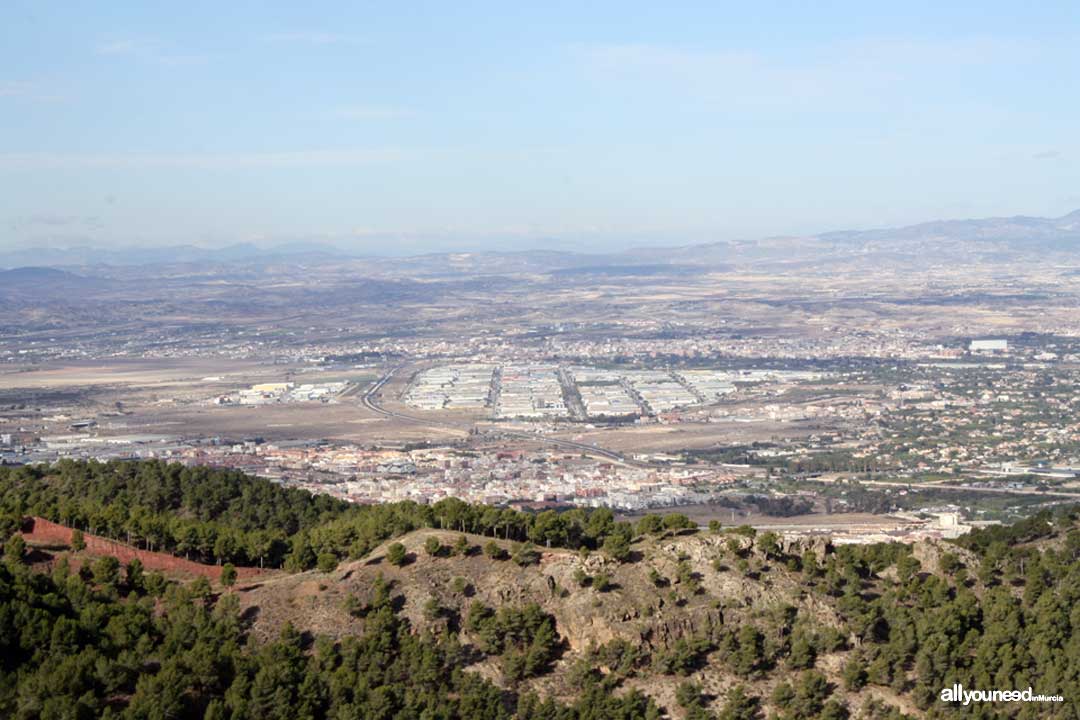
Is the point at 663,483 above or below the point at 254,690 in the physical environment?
below

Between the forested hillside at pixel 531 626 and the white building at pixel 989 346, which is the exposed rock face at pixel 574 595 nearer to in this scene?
the forested hillside at pixel 531 626

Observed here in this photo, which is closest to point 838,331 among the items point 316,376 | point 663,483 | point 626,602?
point 316,376

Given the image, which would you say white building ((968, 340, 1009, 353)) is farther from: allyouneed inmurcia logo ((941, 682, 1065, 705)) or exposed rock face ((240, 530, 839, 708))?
allyouneed inmurcia logo ((941, 682, 1065, 705))

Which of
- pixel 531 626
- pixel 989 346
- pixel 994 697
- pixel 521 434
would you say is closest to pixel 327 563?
pixel 531 626

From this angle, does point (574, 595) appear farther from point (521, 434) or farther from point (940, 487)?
point (521, 434)

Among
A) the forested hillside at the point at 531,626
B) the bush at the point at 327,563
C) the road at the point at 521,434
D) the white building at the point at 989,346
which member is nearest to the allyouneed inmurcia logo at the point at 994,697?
the forested hillside at the point at 531,626

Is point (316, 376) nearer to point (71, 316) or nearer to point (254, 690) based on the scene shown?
point (71, 316)
